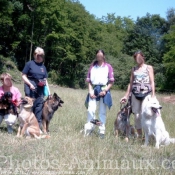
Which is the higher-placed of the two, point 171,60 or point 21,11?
point 21,11

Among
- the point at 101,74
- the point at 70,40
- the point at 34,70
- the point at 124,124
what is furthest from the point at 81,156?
the point at 70,40

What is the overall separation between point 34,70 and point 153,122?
2996mm

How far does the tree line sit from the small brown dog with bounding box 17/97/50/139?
29226mm

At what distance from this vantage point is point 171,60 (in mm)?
41938

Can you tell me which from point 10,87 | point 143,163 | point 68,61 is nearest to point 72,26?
point 68,61

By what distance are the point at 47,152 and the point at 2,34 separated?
115 ft

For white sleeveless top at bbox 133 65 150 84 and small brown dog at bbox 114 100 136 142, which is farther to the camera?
small brown dog at bbox 114 100 136 142

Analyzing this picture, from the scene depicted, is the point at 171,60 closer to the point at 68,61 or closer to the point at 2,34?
the point at 68,61

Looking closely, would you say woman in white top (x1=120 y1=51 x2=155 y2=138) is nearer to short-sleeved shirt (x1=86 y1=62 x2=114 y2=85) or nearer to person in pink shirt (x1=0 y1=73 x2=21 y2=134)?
short-sleeved shirt (x1=86 y1=62 x2=114 y2=85)

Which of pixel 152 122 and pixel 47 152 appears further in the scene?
pixel 152 122

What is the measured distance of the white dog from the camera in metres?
6.39

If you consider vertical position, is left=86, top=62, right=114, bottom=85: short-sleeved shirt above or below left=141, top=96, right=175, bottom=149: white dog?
above

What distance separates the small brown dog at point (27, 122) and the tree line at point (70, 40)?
29.2 m

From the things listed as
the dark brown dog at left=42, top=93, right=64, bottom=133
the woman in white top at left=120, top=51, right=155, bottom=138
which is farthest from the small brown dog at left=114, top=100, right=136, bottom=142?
the dark brown dog at left=42, top=93, right=64, bottom=133
